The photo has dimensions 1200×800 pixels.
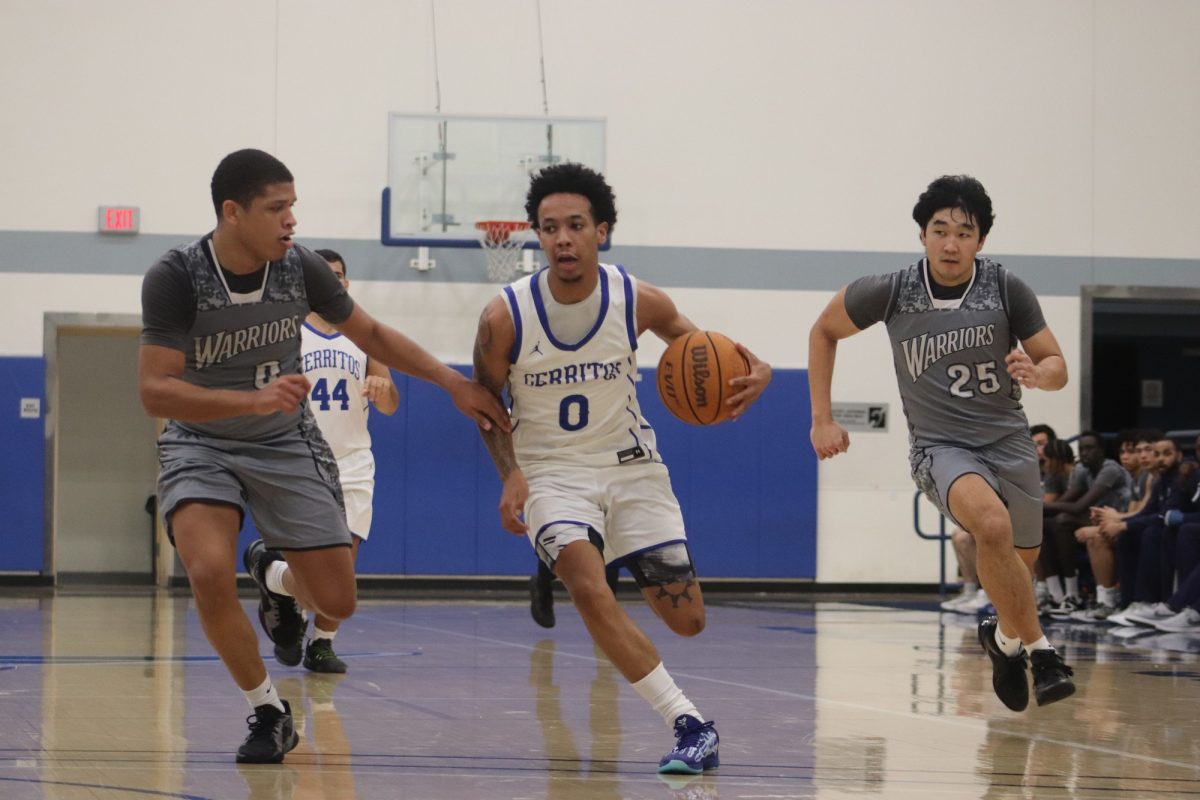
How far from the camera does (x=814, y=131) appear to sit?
15516 mm

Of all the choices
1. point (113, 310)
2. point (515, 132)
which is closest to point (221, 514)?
point (515, 132)

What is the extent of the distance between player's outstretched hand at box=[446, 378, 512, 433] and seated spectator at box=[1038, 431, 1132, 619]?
25.3ft

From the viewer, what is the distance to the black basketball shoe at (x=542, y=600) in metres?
8.49

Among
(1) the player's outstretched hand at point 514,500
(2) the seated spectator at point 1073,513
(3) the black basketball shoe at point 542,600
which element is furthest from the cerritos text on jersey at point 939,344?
(2) the seated spectator at point 1073,513

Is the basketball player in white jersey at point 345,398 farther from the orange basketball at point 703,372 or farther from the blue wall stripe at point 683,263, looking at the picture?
the blue wall stripe at point 683,263

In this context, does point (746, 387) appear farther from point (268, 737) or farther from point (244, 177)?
point (268, 737)

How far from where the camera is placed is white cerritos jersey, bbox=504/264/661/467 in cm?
486

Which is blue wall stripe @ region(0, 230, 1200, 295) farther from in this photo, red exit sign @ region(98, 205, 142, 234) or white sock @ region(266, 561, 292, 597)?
white sock @ region(266, 561, 292, 597)

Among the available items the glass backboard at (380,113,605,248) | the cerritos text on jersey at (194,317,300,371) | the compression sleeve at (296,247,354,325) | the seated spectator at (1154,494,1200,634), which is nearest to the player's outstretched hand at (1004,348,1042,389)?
the compression sleeve at (296,247,354,325)

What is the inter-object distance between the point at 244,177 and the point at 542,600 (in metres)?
4.47

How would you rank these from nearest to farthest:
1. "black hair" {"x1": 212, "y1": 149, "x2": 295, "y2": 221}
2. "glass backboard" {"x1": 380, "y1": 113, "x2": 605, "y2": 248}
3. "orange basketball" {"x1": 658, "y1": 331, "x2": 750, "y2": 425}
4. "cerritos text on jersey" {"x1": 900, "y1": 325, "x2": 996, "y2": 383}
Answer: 1. "black hair" {"x1": 212, "y1": 149, "x2": 295, "y2": 221}
2. "orange basketball" {"x1": 658, "y1": 331, "x2": 750, "y2": 425}
3. "cerritos text on jersey" {"x1": 900, "y1": 325, "x2": 996, "y2": 383}
4. "glass backboard" {"x1": 380, "y1": 113, "x2": 605, "y2": 248}

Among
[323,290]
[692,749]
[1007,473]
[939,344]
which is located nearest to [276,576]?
[323,290]

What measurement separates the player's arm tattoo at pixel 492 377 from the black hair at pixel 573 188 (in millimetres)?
393

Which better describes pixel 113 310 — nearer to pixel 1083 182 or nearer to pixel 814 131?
pixel 814 131
